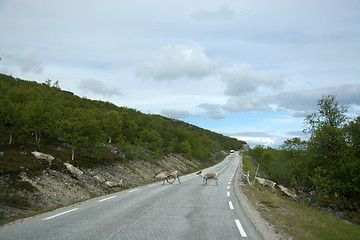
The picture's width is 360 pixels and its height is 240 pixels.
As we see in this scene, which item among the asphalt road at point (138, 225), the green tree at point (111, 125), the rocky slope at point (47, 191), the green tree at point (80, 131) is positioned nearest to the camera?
the asphalt road at point (138, 225)

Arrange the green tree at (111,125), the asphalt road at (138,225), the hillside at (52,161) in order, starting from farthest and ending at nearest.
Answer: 1. the green tree at (111,125)
2. the hillside at (52,161)
3. the asphalt road at (138,225)

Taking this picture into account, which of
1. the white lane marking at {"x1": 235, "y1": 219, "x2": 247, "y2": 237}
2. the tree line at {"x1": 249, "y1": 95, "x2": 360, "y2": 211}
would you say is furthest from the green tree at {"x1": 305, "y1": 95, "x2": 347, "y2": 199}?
the white lane marking at {"x1": 235, "y1": 219, "x2": 247, "y2": 237}

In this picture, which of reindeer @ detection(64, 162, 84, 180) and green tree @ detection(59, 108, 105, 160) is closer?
reindeer @ detection(64, 162, 84, 180)

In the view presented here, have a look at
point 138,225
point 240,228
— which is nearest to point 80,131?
point 138,225

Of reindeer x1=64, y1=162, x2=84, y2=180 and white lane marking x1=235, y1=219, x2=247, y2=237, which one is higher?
white lane marking x1=235, y1=219, x2=247, y2=237

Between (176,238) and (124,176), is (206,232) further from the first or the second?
(124,176)

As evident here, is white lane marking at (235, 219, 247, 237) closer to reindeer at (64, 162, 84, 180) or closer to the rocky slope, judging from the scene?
the rocky slope

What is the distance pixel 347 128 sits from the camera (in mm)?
28547

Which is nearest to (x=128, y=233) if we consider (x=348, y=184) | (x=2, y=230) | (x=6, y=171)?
(x=2, y=230)

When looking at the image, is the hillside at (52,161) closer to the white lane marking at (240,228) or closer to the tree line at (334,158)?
the white lane marking at (240,228)

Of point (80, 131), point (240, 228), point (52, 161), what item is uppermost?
point (80, 131)

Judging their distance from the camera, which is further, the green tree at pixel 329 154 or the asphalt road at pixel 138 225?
the green tree at pixel 329 154

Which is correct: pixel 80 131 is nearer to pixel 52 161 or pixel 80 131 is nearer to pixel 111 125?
pixel 52 161

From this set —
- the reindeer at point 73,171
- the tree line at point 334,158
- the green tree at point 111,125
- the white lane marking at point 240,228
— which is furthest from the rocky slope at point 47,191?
the tree line at point 334,158
